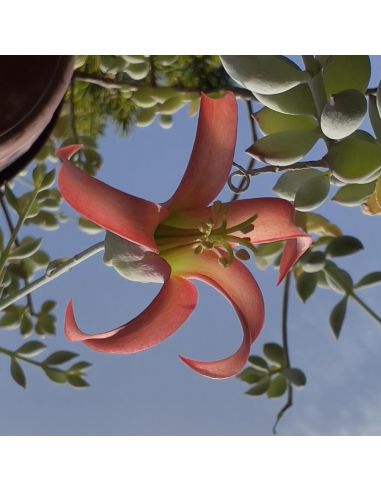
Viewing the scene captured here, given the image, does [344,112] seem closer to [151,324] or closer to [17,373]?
[151,324]

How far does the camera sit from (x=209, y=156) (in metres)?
0.32

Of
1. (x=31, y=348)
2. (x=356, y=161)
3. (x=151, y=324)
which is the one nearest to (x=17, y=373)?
(x=31, y=348)

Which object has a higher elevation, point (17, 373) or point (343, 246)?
point (343, 246)

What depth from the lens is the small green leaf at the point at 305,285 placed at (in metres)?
0.38

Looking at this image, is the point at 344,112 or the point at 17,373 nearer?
the point at 344,112

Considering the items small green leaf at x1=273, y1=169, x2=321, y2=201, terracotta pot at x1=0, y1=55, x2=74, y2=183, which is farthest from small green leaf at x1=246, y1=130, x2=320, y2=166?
terracotta pot at x1=0, y1=55, x2=74, y2=183

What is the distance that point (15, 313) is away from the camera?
1.30ft

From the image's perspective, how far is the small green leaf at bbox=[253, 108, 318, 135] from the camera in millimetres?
327

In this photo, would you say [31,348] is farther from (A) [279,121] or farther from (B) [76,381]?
(A) [279,121]

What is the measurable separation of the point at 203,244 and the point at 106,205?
5 centimetres
